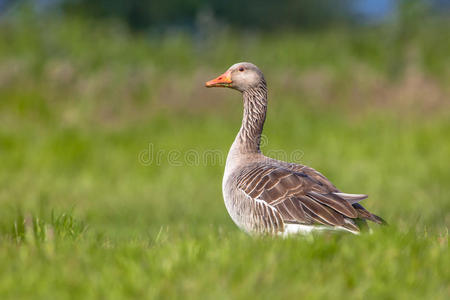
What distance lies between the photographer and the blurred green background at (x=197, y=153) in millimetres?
3416

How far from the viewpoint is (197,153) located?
1084 cm

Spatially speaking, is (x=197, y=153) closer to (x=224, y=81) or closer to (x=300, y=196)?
(x=224, y=81)

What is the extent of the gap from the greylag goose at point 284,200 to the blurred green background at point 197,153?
0.90ft

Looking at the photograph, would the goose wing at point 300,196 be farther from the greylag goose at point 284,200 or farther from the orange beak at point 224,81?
the orange beak at point 224,81

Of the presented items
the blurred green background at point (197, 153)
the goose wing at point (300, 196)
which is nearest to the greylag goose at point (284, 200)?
the goose wing at point (300, 196)

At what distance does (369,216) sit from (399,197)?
14.6 feet

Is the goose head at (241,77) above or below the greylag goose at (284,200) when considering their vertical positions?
above

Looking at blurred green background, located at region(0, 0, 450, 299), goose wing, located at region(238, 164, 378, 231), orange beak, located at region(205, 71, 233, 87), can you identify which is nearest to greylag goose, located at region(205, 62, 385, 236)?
goose wing, located at region(238, 164, 378, 231)

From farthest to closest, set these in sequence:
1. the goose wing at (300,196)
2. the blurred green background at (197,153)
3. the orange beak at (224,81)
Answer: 1. the orange beak at (224,81)
2. the goose wing at (300,196)
3. the blurred green background at (197,153)

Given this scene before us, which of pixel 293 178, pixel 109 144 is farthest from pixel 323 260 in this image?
pixel 109 144

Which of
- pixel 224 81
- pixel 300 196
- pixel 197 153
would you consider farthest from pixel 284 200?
pixel 197 153

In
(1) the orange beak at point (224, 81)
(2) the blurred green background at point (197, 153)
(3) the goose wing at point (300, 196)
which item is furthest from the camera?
(1) the orange beak at point (224, 81)

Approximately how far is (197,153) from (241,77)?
16.7 feet

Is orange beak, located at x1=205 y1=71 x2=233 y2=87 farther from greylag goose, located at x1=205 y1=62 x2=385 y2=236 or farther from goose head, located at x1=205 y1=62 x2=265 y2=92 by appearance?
greylag goose, located at x1=205 y1=62 x2=385 y2=236
